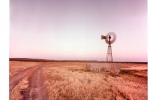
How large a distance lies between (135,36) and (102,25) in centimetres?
48

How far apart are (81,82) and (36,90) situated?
1.97 feet

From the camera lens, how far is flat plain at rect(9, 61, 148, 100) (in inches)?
103

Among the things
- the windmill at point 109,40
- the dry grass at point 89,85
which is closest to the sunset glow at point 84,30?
the windmill at point 109,40

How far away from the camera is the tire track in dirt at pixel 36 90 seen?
255cm

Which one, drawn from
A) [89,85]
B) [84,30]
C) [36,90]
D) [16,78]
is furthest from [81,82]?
[16,78]

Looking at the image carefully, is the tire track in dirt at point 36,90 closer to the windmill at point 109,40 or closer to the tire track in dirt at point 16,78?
the tire track in dirt at point 16,78

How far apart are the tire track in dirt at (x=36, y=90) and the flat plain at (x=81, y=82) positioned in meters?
0.01

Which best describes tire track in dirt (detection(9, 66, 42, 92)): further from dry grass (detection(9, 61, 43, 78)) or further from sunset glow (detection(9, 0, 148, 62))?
sunset glow (detection(9, 0, 148, 62))

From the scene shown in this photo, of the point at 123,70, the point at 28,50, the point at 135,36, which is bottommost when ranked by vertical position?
the point at 123,70

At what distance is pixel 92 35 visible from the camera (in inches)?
109

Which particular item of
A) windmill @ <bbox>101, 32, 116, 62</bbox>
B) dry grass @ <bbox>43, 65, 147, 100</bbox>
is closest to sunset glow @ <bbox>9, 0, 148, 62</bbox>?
windmill @ <bbox>101, 32, 116, 62</bbox>

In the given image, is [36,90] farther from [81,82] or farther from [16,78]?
→ [81,82]
